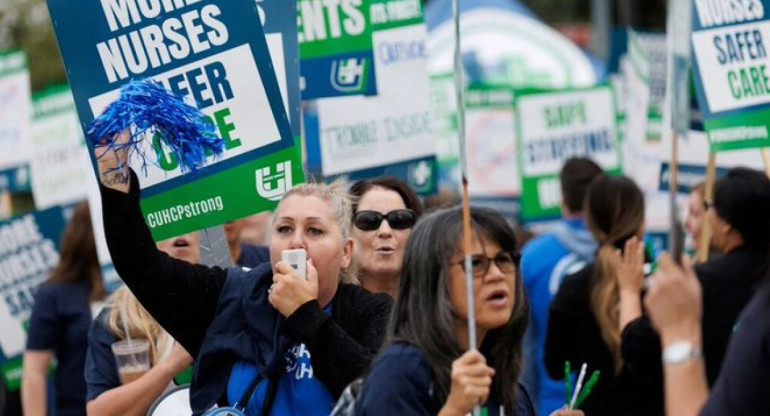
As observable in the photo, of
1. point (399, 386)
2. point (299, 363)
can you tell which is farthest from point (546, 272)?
point (399, 386)

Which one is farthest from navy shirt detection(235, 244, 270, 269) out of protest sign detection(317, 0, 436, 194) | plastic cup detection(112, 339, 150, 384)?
plastic cup detection(112, 339, 150, 384)

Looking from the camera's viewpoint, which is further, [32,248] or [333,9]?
[32,248]

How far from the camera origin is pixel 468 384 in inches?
167

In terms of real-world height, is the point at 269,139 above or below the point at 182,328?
above

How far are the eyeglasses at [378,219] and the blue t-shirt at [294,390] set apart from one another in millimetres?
1724

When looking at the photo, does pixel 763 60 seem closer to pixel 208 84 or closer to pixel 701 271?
pixel 701 271

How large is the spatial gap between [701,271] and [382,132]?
315cm

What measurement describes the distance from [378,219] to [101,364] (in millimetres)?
1194

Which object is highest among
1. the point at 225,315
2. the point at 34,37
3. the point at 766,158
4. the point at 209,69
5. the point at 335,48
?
the point at 209,69

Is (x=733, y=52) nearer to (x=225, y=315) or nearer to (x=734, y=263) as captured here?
(x=734, y=263)

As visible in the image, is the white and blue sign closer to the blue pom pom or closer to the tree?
the blue pom pom

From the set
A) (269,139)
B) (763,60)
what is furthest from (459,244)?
(763,60)

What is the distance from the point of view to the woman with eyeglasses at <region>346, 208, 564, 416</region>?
14.1 ft

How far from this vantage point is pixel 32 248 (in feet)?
35.1
